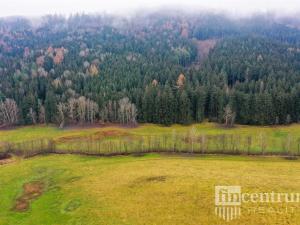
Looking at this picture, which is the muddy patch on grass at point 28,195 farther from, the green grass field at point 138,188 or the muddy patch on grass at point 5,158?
the muddy patch on grass at point 5,158

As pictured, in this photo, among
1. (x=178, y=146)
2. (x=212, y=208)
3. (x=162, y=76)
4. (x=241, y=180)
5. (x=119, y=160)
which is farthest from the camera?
(x=162, y=76)

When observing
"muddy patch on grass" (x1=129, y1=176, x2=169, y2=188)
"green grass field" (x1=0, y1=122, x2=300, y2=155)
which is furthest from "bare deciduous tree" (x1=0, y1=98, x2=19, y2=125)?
"muddy patch on grass" (x1=129, y1=176, x2=169, y2=188)

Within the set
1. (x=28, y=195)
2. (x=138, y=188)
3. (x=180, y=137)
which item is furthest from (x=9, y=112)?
(x=138, y=188)

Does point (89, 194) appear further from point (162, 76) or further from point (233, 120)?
point (162, 76)

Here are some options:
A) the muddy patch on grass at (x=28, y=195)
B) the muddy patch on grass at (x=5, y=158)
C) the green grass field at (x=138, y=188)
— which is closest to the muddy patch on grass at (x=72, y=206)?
the green grass field at (x=138, y=188)

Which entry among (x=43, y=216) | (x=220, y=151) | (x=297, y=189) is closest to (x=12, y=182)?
(x=43, y=216)

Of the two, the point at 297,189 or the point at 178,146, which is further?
the point at 178,146

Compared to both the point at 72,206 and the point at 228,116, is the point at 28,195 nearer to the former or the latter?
the point at 72,206
